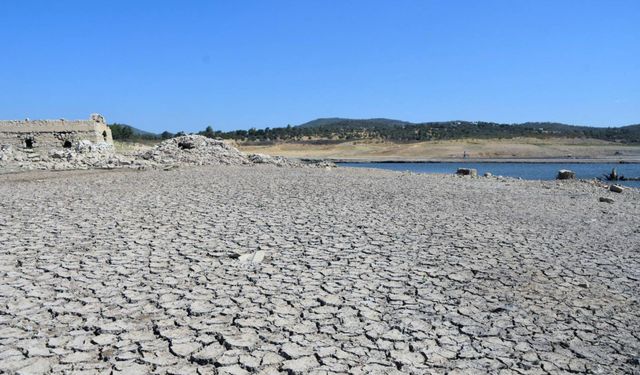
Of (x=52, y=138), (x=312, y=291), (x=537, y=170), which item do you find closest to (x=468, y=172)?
(x=312, y=291)

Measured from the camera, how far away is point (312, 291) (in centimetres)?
509

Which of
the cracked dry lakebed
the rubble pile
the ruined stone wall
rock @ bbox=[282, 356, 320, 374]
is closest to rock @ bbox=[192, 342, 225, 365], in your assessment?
the cracked dry lakebed

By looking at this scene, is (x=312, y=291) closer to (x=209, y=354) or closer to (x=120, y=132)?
(x=209, y=354)

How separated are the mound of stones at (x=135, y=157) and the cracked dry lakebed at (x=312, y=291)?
11.9 metres

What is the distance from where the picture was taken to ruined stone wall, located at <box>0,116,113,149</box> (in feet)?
85.3

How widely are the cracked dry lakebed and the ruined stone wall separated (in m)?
18.7

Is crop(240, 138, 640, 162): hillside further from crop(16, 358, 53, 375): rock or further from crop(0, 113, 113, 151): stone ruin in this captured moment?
crop(16, 358, 53, 375): rock

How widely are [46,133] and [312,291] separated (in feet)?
87.7

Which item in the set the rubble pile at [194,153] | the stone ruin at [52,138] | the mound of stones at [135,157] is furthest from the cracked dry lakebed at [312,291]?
the stone ruin at [52,138]

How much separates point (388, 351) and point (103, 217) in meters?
6.88

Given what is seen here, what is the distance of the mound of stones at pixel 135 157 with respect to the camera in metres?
21.0

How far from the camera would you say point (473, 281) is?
5559mm

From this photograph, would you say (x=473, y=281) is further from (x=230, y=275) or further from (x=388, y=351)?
(x=230, y=275)

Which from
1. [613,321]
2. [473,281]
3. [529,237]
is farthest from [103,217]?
[613,321]
